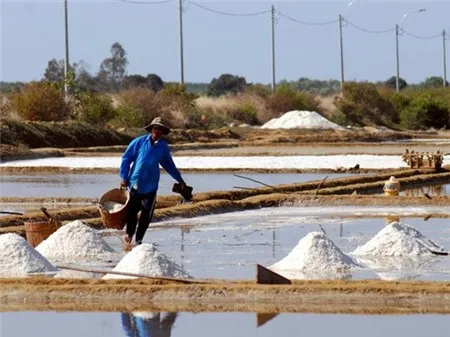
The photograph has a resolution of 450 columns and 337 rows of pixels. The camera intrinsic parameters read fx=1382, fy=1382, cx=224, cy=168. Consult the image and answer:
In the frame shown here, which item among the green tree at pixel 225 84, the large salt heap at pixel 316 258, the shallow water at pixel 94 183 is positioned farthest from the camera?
the green tree at pixel 225 84

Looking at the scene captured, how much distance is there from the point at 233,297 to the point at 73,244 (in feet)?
11.7

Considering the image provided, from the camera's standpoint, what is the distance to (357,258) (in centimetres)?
1406

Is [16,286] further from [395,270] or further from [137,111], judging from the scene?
[137,111]

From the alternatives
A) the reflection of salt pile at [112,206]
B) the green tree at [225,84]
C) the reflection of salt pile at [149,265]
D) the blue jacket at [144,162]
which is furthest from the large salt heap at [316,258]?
the green tree at [225,84]

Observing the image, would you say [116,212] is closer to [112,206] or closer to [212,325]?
[112,206]

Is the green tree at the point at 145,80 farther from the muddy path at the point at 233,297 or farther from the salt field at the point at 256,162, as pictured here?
the muddy path at the point at 233,297

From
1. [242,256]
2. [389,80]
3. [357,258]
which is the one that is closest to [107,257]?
[242,256]

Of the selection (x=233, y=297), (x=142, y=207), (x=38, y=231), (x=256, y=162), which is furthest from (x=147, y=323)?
(x=256, y=162)

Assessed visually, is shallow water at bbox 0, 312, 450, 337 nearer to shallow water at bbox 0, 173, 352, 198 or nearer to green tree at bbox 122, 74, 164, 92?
shallow water at bbox 0, 173, 352, 198

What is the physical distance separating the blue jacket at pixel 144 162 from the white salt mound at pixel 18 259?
184cm

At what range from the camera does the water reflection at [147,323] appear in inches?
377

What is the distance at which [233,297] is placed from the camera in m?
11.0

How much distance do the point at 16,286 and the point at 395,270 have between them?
372 centimetres

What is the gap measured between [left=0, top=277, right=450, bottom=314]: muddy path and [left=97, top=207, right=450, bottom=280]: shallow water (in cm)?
130
